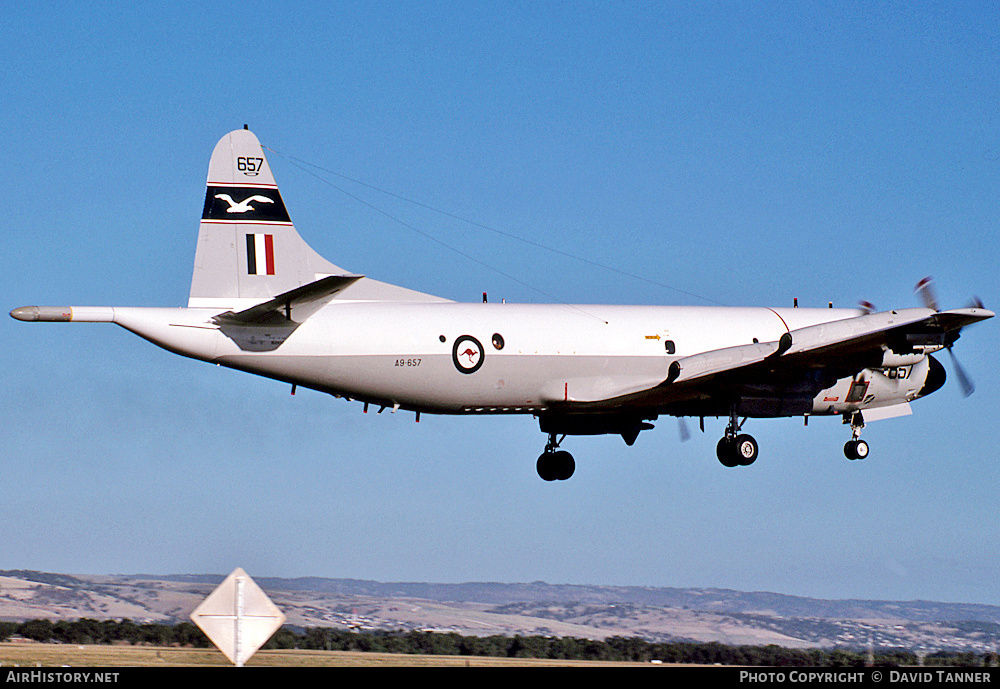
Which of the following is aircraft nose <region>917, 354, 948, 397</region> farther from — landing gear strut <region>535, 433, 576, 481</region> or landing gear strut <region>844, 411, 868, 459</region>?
landing gear strut <region>535, 433, 576, 481</region>

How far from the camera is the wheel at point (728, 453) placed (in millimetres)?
28891

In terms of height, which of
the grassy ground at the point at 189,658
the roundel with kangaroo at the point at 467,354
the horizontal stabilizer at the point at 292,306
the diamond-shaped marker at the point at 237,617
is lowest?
the grassy ground at the point at 189,658

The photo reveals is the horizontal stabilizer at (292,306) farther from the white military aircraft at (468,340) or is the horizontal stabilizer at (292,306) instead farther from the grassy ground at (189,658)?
the grassy ground at (189,658)

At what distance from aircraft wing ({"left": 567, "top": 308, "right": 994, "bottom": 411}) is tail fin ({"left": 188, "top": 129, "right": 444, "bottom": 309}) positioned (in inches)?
298

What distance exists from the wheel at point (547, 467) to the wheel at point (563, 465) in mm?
38

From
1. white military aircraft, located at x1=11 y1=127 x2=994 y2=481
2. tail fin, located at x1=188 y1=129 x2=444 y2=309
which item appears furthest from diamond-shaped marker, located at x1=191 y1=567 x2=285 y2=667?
tail fin, located at x1=188 y1=129 x2=444 y2=309

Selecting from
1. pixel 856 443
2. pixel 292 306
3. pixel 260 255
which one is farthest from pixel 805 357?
pixel 260 255

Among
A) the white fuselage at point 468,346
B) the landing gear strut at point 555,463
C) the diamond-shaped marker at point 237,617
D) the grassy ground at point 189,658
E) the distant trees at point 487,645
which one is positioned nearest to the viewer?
the diamond-shaped marker at point 237,617

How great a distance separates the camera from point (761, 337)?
97.4 feet

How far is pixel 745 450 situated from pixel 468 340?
8.00m

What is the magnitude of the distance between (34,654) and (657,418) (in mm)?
18989

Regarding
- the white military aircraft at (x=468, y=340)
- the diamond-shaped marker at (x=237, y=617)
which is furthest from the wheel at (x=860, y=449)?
the diamond-shaped marker at (x=237, y=617)

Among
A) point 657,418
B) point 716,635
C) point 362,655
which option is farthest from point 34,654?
point 657,418

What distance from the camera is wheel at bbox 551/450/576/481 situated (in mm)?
30939
